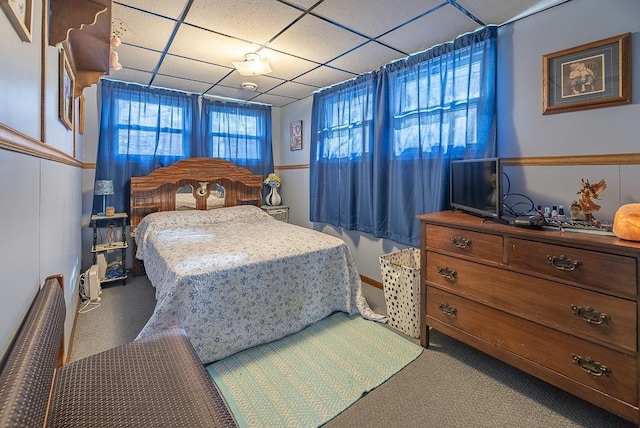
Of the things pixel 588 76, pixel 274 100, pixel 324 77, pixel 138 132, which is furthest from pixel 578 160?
pixel 138 132

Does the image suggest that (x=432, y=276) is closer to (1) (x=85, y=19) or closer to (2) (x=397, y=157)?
(2) (x=397, y=157)

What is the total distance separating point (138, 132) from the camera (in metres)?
3.53

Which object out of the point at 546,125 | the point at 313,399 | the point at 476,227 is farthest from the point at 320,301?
the point at 546,125

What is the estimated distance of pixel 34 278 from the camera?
3.70 feet

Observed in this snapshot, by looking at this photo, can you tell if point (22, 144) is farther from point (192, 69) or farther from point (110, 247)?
point (110, 247)

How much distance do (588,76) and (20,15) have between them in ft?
8.72

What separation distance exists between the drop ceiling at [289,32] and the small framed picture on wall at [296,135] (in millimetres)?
1059

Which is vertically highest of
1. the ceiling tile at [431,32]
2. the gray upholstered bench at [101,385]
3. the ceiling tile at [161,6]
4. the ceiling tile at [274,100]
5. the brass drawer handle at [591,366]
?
the ceiling tile at [274,100]

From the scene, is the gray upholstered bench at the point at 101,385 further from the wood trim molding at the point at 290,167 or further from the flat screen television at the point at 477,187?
the wood trim molding at the point at 290,167

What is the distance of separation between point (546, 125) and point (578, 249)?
1014mm

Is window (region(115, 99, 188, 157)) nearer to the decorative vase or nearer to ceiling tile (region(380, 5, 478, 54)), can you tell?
the decorative vase

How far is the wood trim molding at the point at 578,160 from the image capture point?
1676mm

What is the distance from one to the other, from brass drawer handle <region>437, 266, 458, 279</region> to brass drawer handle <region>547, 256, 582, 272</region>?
532 millimetres

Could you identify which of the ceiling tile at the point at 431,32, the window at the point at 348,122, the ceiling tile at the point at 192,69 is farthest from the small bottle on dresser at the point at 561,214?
the ceiling tile at the point at 192,69
